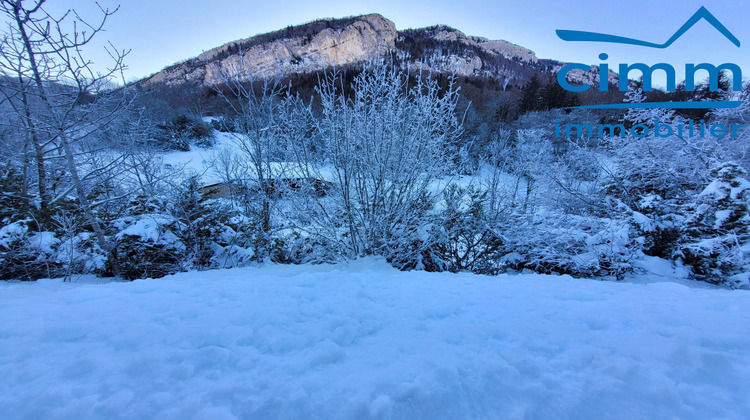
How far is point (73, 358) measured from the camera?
1306 millimetres

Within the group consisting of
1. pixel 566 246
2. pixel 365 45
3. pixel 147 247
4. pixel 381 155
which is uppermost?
pixel 365 45

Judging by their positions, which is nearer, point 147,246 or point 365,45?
point 147,246

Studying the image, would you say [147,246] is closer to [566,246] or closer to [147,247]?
[147,247]

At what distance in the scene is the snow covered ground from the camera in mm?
1047

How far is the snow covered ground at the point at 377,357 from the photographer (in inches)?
41.2

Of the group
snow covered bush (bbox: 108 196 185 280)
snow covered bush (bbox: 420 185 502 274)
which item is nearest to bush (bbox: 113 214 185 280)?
snow covered bush (bbox: 108 196 185 280)

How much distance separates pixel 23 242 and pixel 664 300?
8.56 meters

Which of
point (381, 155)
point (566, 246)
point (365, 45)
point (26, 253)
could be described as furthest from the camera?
point (365, 45)

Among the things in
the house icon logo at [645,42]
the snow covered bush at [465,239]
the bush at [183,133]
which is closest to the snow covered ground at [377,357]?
the snow covered bush at [465,239]

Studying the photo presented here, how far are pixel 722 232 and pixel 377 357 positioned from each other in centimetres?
605

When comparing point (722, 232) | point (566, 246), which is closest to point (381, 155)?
point (566, 246)

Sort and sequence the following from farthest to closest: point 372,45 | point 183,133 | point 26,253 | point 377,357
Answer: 1. point 372,45
2. point 183,133
3. point 26,253
4. point 377,357

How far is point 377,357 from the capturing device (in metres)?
1.44

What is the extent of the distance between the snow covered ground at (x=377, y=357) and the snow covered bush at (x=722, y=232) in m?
2.84
